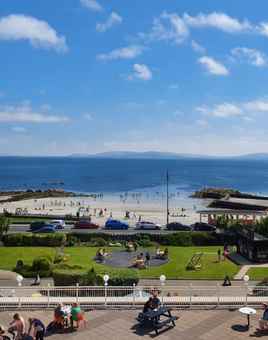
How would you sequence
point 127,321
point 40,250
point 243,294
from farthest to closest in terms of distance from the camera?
point 40,250 < point 243,294 < point 127,321

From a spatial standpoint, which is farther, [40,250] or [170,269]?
[40,250]

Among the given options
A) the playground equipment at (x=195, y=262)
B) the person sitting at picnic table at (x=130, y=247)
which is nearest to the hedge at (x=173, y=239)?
the person sitting at picnic table at (x=130, y=247)

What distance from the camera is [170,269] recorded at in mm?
32719

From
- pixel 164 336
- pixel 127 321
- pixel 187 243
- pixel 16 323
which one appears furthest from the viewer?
pixel 187 243

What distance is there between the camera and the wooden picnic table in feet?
50.1

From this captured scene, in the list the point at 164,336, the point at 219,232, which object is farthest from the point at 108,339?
the point at 219,232

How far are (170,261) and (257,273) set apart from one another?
6.82m

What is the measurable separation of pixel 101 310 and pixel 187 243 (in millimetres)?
25944

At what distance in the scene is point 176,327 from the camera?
15500 mm

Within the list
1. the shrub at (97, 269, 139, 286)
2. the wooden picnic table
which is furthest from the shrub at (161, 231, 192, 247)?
the wooden picnic table

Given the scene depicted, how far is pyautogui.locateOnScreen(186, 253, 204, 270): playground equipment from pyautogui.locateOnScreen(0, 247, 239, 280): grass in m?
0.30

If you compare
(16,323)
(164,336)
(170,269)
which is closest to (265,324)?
(164,336)

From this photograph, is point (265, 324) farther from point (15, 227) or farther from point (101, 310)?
point (15, 227)

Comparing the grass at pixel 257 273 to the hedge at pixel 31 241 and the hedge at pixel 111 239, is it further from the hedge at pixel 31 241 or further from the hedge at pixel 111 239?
the hedge at pixel 31 241
